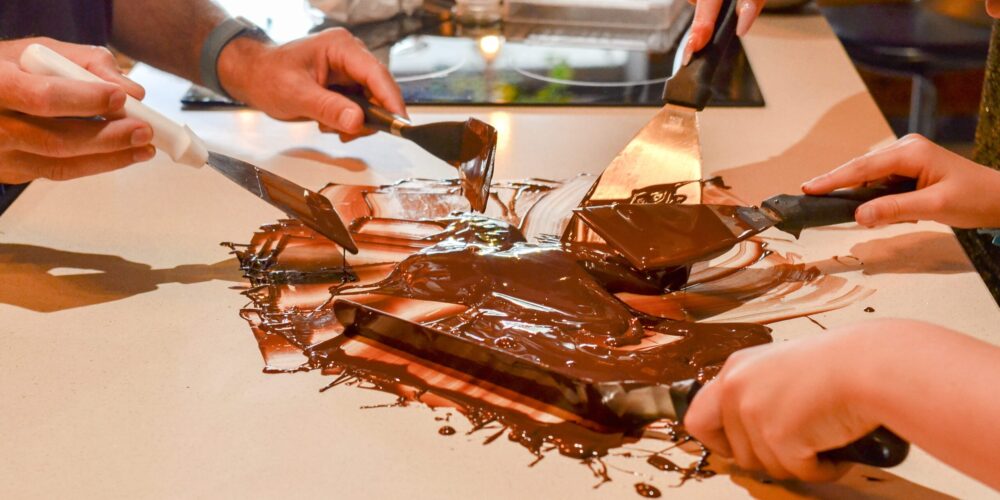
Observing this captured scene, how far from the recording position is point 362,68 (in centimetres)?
188

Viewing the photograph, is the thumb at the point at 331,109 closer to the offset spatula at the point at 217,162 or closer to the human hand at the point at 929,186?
the offset spatula at the point at 217,162

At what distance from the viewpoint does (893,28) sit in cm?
288

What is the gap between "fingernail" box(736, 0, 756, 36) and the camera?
1701 millimetres

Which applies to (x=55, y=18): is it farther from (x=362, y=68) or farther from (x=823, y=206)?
(x=823, y=206)

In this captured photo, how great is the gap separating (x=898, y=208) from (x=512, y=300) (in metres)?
0.57

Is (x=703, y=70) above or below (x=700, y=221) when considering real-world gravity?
above

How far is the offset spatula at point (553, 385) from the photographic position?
0.95 meters

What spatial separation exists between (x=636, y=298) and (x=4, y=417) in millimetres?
835

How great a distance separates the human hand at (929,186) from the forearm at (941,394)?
50cm

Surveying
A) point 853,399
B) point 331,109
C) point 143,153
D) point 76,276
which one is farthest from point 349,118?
point 853,399

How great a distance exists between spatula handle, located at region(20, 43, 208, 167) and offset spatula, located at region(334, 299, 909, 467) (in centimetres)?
38

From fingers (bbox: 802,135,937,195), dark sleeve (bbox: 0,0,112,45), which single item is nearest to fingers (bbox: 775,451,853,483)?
fingers (bbox: 802,135,937,195)

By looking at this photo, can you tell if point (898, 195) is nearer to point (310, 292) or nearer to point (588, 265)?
point (588, 265)

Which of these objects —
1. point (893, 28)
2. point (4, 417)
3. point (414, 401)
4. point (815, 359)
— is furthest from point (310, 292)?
point (893, 28)
